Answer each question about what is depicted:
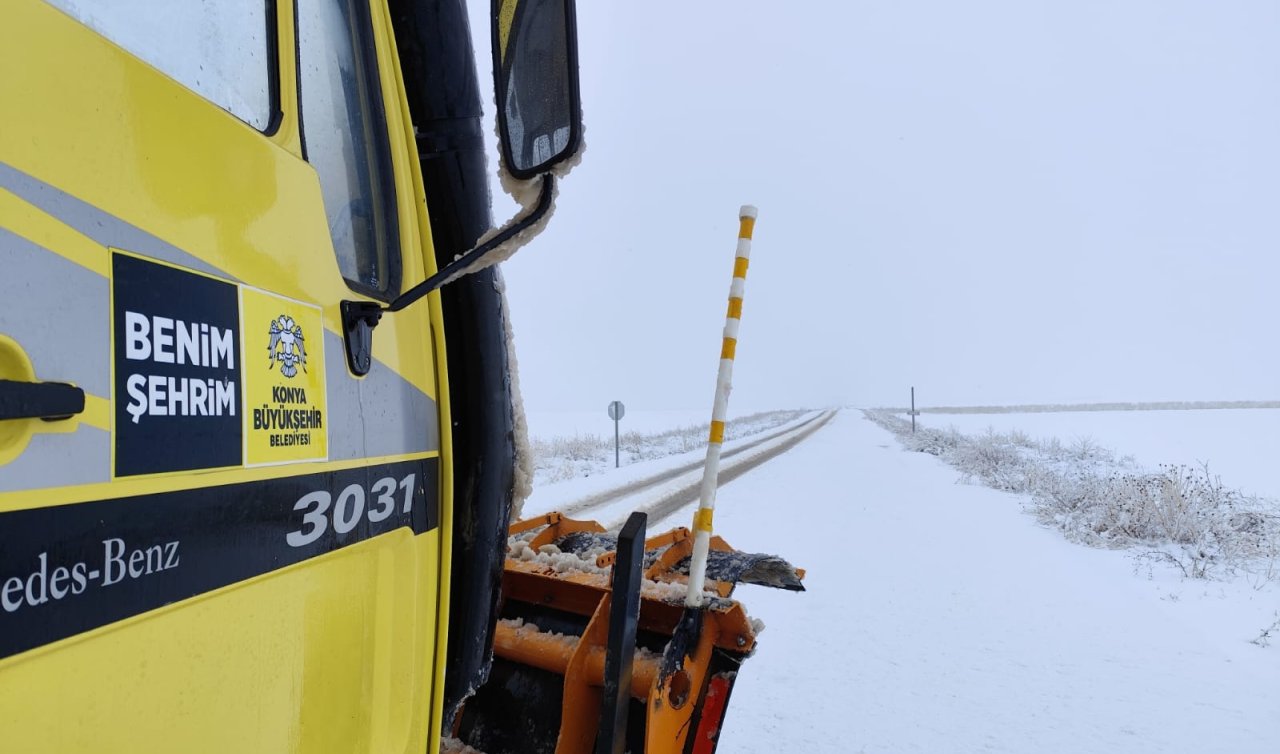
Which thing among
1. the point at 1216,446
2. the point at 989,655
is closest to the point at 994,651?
the point at 989,655

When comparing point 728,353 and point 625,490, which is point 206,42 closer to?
point 728,353

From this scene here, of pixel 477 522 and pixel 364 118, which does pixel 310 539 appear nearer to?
pixel 477 522

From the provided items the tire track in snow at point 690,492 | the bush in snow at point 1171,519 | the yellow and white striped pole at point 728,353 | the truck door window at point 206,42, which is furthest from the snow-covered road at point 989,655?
the truck door window at point 206,42

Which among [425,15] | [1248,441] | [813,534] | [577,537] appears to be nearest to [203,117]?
[425,15]

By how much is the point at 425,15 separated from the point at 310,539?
1.05 m

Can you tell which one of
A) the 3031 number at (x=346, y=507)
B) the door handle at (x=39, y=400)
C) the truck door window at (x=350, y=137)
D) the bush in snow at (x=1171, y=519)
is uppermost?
the truck door window at (x=350, y=137)

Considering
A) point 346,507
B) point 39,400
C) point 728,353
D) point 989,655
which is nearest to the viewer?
point 39,400

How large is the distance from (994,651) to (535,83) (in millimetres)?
4608

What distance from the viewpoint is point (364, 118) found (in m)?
1.42

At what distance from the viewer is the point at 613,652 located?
5.98 feet

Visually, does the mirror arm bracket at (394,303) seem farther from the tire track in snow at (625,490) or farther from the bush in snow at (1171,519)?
the tire track in snow at (625,490)

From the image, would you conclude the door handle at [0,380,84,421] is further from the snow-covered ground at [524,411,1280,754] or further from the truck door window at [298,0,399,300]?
the snow-covered ground at [524,411,1280,754]

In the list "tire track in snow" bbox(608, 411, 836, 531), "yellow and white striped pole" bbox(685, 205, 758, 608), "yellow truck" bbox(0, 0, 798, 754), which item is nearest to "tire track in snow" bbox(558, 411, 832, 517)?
"tire track in snow" bbox(608, 411, 836, 531)

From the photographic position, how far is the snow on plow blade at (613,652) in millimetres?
1842
